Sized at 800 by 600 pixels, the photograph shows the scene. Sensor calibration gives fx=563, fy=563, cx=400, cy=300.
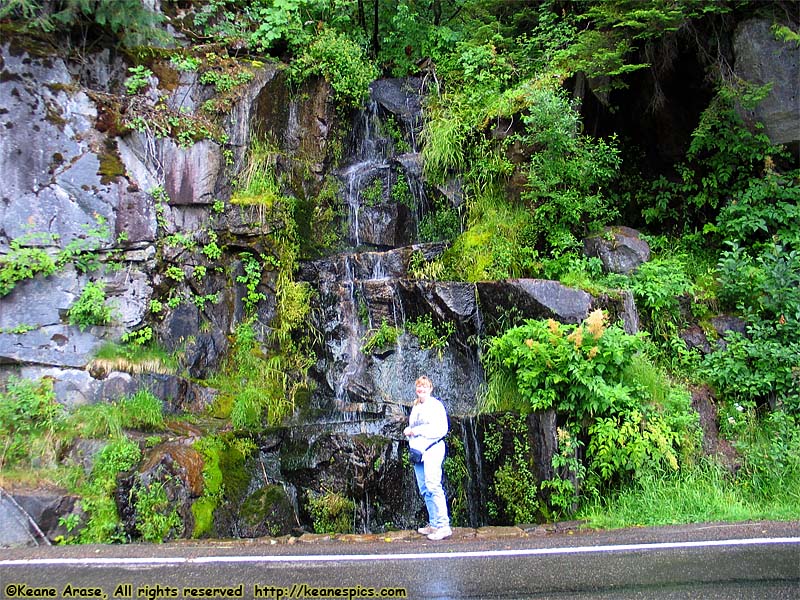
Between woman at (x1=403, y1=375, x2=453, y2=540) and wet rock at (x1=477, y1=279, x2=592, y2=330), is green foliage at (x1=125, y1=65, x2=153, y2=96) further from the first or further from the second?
woman at (x1=403, y1=375, x2=453, y2=540)

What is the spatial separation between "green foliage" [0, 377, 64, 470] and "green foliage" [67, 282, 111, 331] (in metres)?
1.01

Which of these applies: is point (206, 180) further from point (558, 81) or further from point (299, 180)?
point (558, 81)

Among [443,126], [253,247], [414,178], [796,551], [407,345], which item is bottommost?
[796,551]

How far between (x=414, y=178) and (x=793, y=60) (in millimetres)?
6937

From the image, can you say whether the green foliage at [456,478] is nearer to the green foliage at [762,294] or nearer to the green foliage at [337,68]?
the green foliage at [762,294]

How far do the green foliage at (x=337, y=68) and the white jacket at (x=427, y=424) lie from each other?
7.71 meters

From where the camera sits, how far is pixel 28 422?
309 inches

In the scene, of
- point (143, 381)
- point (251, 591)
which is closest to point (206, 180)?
point (143, 381)

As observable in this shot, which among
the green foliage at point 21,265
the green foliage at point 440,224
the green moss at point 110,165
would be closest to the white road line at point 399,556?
the green foliage at point 21,265

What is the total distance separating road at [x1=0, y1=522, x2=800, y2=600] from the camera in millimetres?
4418

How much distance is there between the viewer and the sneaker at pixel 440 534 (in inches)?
239

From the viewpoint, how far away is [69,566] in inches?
→ 214

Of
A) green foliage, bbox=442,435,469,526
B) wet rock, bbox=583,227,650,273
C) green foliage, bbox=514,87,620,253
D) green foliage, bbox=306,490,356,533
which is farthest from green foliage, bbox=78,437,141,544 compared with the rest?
wet rock, bbox=583,227,650,273

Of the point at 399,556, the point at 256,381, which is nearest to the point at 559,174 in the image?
the point at 256,381
